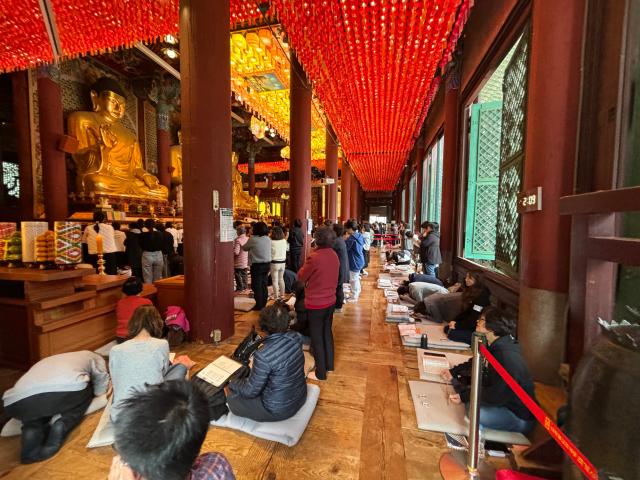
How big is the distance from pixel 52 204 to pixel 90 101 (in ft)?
15.0

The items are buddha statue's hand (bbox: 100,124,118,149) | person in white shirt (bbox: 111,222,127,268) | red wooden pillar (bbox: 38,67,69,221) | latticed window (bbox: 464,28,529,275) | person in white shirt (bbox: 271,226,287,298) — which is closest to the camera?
latticed window (bbox: 464,28,529,275)

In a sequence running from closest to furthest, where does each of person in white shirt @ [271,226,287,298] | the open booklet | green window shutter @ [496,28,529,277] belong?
the open booklet < green window shutter @ [496,28,529,277] < person in white shirt @ [271,226,287,298]

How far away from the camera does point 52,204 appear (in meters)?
Result: 7.08

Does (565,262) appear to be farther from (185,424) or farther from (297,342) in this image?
(185,424)

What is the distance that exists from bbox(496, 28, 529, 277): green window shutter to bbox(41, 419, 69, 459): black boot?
183 inches

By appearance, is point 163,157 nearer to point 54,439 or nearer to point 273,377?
point 54,439

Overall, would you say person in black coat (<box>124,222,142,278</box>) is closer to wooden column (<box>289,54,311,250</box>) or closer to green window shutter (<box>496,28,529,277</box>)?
wooden column (<box>289,54,311,250</box>)

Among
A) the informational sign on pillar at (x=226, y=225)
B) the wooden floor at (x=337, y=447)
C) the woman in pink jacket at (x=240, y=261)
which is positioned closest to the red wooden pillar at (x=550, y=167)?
the wooden floor at (x=337, y=447)

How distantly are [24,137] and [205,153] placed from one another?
7759mm

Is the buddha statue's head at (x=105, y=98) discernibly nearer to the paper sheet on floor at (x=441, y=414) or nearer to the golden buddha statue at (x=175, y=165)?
the golden buddha statue at (x=175, y=165)

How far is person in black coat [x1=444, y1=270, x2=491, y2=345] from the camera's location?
352 cm

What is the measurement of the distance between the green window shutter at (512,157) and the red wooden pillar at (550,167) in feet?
2.94

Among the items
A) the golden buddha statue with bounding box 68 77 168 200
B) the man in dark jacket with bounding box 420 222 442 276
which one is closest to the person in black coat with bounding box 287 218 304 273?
the man in dark jacket with bounding box 420 222 442 276

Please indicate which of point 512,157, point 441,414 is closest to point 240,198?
point 512,157
